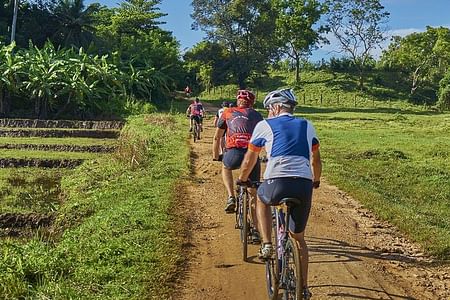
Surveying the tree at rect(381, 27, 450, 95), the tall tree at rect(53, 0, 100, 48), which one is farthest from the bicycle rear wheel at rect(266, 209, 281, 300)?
the tree at rect(381, 27, 450, 95)

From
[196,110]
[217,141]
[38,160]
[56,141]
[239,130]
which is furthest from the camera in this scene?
[56,141]

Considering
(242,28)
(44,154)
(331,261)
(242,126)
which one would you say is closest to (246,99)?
(242,126)

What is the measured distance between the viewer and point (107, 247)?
23.3 feet

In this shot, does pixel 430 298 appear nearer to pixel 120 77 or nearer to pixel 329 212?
pixel 329 212

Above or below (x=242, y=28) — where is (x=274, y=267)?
below

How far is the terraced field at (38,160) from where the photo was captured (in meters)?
11.9

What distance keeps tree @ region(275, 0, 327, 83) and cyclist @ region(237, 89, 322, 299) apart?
47.3m

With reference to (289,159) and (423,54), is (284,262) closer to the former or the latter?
(289,159)

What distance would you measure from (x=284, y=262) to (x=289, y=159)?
91 cm

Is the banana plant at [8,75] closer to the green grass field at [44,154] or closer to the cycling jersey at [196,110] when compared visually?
the green grass field at [44,154]

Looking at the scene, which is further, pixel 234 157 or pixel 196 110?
pixel 196 110

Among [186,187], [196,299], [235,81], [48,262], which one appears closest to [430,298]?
[196,299]

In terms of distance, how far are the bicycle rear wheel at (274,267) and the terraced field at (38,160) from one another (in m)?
6.55

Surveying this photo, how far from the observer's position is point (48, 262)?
6.43m
